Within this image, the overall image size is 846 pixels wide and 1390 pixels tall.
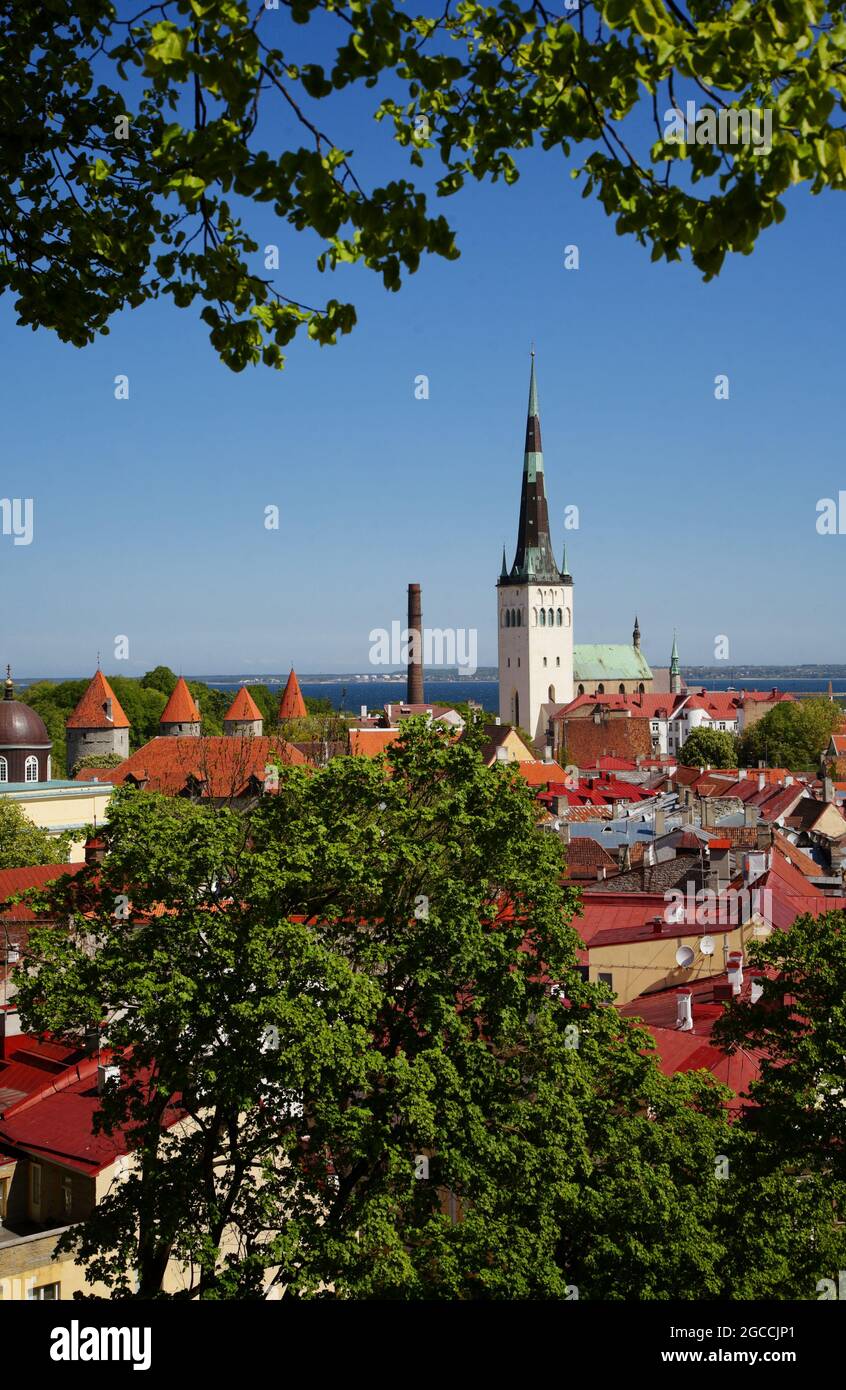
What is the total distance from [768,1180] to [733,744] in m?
89.1

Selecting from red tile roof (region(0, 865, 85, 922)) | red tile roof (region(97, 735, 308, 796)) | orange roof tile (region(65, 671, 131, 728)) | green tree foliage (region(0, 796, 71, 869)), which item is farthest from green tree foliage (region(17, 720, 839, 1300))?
orange roof tile (region(65, 671, 131, 728))

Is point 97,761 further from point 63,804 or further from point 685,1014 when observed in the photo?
point 685,1014

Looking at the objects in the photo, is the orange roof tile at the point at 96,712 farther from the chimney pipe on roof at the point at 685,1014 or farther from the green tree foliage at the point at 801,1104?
the green tree foliage at the point at 801,1104

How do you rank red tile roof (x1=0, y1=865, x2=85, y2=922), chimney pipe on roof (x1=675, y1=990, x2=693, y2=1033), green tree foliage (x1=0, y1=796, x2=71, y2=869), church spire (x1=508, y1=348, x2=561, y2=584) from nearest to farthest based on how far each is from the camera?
chimney pipe on roof (x1=675, y1=990, x2=693, y2=1033) < red tile roof (x1=0, y1=865, x2=85, y2=922) < green tree foliage (x1=0, y1=796, x2=71, y2=869) < church spire (x1=508, y1=348, x2=561, y2=584)

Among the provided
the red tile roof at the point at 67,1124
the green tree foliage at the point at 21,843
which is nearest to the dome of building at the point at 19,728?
the green tree foliage at the point at 21,843

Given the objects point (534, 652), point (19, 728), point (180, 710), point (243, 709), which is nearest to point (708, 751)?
point (243, 709)

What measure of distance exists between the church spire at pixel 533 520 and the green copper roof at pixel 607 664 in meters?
15.5

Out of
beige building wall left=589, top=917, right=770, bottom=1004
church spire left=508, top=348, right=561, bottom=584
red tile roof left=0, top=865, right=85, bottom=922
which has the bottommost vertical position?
beige building wall left=589, top=917, right=770, bottom=1004

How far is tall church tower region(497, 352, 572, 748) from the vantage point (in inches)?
5522

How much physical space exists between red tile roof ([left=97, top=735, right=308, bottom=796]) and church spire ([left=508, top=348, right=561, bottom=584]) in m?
80.8

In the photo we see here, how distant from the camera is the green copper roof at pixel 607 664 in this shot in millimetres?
155875

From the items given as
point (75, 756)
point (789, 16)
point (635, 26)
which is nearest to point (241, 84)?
point (635, 26)

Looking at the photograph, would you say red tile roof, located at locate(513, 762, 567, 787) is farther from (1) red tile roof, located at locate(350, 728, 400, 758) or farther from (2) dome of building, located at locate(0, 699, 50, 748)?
(2) dome of building, located at locate(0, 699, 50, 748)

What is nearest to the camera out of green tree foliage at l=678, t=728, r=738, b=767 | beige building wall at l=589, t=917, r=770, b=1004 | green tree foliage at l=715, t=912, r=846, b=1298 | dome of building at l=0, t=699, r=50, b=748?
green tree foliage at l=715, t=912, r=846, b=1298
